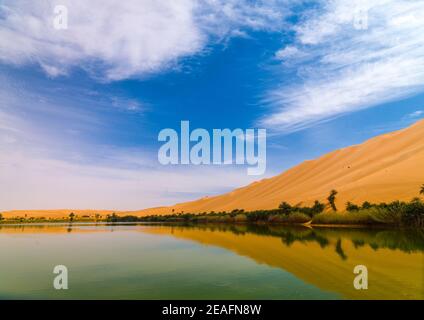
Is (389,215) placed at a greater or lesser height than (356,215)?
greater

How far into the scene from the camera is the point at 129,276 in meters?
12.7

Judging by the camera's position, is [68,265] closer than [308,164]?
Yes

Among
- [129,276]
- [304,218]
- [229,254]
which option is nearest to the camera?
[129,276]

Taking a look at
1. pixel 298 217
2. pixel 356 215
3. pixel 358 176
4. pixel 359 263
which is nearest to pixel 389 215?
pixel 356 215

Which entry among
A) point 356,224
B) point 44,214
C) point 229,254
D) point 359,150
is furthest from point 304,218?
point 44,214

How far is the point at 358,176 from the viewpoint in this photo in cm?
7100

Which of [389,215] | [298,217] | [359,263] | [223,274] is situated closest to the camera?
[223,274]

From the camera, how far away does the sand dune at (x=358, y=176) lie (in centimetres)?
5284

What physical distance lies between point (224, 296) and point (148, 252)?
11.7 m

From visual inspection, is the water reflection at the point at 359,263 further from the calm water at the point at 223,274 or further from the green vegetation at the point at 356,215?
the green vegetation at the point at 356,215

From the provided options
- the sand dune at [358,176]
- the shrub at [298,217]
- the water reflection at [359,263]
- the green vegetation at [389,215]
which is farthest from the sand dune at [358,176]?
the water reflection at [359,263]

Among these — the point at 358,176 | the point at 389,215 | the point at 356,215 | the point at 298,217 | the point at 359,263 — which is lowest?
the point at 298,217

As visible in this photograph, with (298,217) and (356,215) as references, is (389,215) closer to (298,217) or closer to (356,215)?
(356,215)
